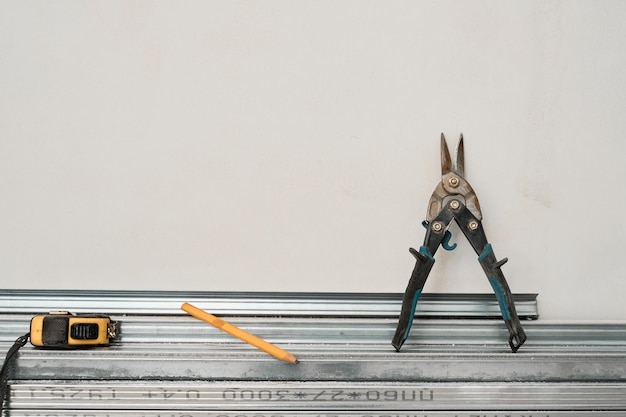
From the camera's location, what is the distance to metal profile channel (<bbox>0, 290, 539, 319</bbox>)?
1.43 meters

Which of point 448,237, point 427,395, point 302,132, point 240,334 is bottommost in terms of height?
point 427,395

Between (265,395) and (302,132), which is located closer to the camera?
(265,395)

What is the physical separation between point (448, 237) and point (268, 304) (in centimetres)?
44

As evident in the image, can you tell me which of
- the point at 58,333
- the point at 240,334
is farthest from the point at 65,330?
the point at 240,334

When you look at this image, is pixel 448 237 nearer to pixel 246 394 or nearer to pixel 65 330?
pixel 246 394

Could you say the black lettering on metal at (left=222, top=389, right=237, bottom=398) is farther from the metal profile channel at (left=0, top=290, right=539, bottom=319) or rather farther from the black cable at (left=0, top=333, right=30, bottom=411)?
the black cable at (left=0, top=333, right=30, bottom=411)

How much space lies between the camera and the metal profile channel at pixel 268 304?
1.43 meters

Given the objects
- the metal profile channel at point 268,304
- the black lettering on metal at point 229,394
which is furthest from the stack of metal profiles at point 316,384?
the metal profile channel at point 268,304

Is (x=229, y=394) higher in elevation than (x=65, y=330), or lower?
lower

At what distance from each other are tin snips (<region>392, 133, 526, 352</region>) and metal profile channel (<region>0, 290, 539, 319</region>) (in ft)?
0.31

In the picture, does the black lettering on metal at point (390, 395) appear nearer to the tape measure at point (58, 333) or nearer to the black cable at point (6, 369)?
the tape measure at point (58, 333)

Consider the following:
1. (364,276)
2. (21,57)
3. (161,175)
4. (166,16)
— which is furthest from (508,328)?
(21,57)

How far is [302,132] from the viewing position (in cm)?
145

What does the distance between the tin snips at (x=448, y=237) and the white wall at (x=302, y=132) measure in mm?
55
